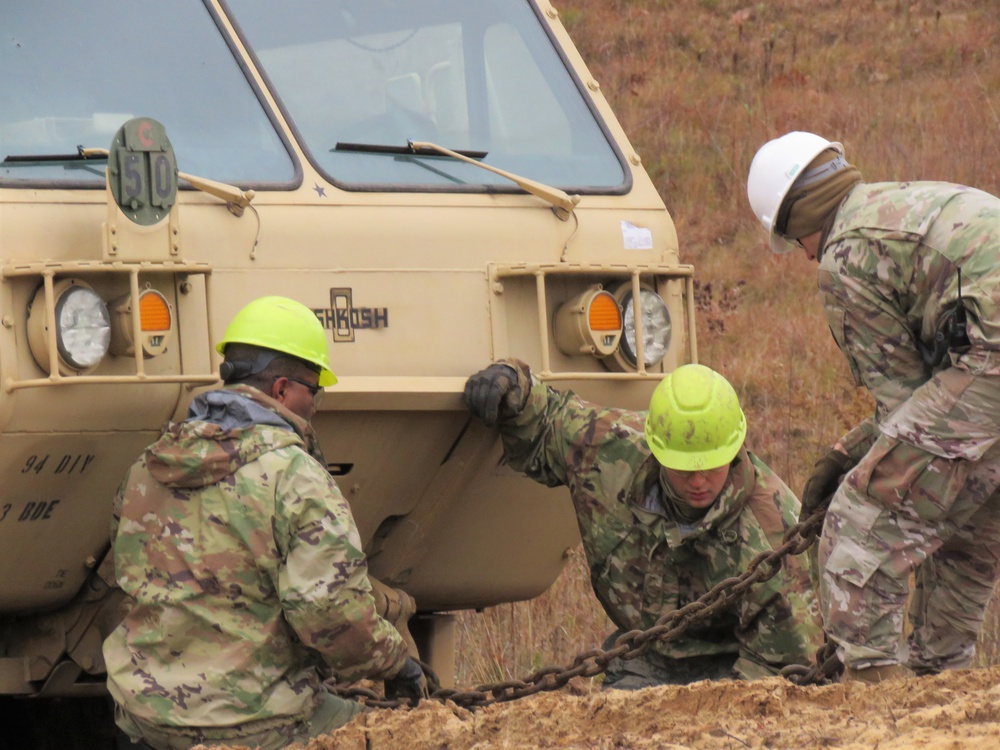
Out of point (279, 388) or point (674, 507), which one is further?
point (674, 507)

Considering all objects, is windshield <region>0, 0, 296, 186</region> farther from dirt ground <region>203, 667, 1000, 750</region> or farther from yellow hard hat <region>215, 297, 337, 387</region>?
dirt ground <region>203, 667, 1000, 750</region>

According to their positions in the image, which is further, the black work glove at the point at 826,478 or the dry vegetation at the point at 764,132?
the dry vegetation at the point at 764,132

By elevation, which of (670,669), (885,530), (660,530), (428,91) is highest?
(428,91)

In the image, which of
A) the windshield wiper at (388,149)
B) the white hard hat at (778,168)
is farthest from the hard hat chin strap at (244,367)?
the white hard hat at (778,168)

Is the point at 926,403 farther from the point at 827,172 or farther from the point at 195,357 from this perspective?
the point at 195,357

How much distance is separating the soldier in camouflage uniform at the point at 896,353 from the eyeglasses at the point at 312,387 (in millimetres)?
1233

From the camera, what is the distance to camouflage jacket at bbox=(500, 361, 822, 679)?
482cm

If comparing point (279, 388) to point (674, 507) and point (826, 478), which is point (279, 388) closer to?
point (674, 507)

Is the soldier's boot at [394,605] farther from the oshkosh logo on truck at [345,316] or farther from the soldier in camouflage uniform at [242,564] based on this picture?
the oshkosh logo on truck at [345,316]

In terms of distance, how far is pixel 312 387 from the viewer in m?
4.21

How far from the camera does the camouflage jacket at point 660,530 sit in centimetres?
482

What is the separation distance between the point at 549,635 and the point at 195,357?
11.0ft

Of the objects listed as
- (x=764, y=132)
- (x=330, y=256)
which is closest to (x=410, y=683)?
(x=330, y=256)

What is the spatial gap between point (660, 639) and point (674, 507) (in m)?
0.40
